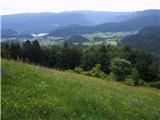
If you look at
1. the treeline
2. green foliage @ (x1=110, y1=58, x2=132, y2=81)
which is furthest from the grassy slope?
the treeline

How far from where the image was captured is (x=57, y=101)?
14.4 meters

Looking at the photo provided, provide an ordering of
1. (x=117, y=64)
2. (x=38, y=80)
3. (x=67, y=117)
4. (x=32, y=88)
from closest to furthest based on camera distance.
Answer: (x=67, y=117)
(x=32, y=88)
(x=38, y=80)
(x=117, y=64)

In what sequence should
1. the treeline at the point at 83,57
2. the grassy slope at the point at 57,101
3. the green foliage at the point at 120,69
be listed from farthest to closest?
the treeline at the point at 83,57 → the green foliage at the point at 120,69 → the grassy slope at the point at 57,101

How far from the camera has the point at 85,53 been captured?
102812 mm

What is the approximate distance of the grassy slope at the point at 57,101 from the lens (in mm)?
13055

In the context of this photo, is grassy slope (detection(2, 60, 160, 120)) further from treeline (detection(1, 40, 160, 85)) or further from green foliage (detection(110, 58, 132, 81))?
treeline (detection(1, 40, 160, 85))

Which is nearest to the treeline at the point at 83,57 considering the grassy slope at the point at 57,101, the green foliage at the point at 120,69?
the green foliage at the point at 120,69

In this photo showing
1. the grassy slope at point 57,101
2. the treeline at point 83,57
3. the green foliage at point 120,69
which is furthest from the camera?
the treeline at point 83,57

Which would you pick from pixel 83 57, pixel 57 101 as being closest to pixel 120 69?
pixel 57 101

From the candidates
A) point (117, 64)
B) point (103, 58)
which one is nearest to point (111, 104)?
point (117, 64)

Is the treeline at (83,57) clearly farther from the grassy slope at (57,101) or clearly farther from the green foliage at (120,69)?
the grassy slope at (57,101)

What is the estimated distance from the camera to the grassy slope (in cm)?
1305

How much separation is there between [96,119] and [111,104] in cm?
265

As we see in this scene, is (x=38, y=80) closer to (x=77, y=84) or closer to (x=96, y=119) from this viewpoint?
(x=77, y=84)
